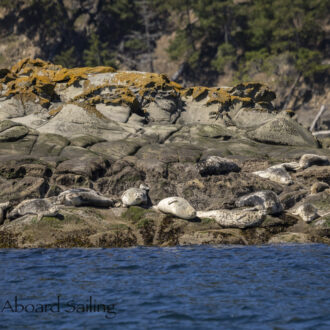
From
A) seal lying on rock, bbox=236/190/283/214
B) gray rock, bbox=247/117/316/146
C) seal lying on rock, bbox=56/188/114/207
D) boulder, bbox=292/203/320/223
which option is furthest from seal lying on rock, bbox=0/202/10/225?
gray rock, bbox=247/117/316/146

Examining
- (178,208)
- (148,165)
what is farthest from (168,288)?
(148,165)

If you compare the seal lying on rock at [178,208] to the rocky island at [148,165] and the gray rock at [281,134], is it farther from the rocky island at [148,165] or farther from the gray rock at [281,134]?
the gray rock at [281,134]

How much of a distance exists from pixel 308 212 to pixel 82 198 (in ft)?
20.0

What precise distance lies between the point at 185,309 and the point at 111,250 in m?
5.17

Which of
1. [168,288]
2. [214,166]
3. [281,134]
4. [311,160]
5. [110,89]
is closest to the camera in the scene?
[168,288]

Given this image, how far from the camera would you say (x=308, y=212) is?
49.5 ft

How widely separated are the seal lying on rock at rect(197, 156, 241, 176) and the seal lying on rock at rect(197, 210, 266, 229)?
8.82ft

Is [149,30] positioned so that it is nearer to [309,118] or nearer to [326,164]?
[309,118]

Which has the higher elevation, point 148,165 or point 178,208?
point 178,208

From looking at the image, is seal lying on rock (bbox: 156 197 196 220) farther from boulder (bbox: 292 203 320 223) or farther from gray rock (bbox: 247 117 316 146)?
gray rock (bbox: 247 117 316 146)

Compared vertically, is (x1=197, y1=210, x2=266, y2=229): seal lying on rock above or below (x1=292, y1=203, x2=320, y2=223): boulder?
below

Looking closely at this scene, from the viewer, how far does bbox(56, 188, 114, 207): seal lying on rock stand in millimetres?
15430

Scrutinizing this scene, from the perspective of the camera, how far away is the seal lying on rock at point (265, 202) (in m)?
15.1

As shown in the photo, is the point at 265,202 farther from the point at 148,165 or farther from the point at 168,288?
the point at 168,288
